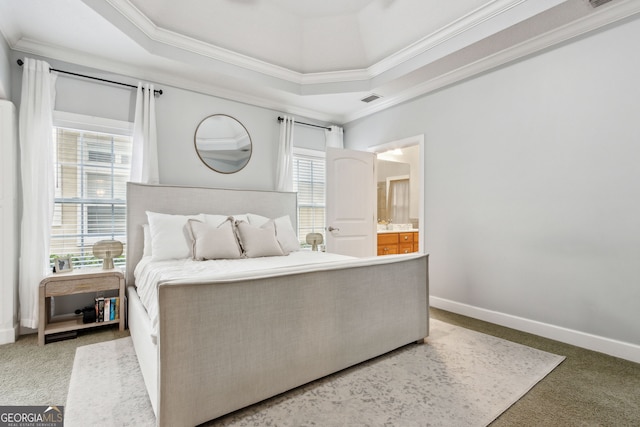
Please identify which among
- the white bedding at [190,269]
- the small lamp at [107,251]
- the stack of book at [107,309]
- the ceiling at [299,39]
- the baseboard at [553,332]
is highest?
the ceiling at [299,39]

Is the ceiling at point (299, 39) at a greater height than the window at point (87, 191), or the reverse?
the ceiling at point (299, 39)

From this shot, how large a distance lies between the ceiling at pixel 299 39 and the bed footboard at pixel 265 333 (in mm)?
2198

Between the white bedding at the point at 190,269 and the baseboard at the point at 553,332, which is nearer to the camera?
the white bedding at the point at 190,269

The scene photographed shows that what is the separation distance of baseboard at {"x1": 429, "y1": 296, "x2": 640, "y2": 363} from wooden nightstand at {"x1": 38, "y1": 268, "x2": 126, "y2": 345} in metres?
3.41

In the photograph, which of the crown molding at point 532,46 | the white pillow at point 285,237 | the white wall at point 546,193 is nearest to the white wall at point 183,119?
the white pillow at point 285,237

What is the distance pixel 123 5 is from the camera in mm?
2512

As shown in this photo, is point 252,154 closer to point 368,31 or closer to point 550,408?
point 368,31

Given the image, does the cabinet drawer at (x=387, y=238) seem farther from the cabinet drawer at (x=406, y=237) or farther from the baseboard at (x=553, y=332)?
the baseboard at (x=553, y=332)

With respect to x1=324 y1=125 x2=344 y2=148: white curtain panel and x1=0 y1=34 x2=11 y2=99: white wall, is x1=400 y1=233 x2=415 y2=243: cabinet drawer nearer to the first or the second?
x1=324 y1=125 x2=344 y2=148: white curtain panel

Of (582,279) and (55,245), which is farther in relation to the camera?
(55,245)

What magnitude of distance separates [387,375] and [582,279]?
186cm

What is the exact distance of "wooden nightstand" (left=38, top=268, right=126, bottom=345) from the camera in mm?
2510

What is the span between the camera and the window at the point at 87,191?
9.67ft

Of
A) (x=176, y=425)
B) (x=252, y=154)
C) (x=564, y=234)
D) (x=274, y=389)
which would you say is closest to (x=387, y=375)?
(x=274, y=389)
